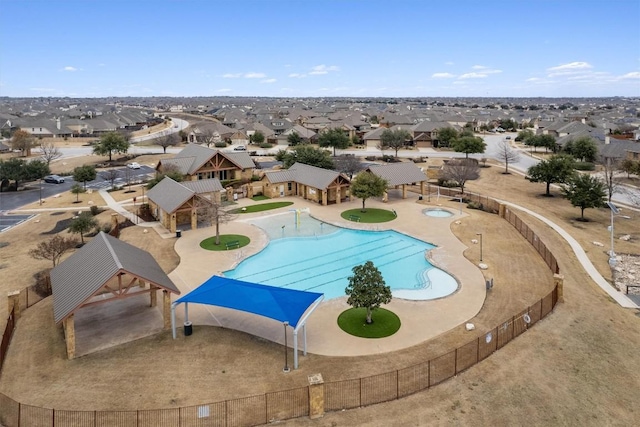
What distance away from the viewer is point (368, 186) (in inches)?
1811

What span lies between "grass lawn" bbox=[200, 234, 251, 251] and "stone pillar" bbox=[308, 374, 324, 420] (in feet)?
69.7

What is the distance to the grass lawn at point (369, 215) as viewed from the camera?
44031 millimetres

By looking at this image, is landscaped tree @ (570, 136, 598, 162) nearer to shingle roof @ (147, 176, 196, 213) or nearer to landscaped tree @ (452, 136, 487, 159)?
landscaped tree @ (452, 136, 487, 159)

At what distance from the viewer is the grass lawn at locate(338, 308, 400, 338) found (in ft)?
72.7

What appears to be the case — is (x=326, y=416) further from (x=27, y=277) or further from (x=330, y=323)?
(x=27, y=277)

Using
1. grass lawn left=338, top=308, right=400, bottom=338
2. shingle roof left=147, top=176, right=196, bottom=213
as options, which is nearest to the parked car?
shingle roof left=147, top=176, right=196, bottom=213

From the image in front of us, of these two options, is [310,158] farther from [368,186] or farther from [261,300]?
[261,300]

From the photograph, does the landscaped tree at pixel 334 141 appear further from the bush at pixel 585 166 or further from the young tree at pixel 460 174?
the bush at pixel 585 166

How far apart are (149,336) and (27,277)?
44.8 feet

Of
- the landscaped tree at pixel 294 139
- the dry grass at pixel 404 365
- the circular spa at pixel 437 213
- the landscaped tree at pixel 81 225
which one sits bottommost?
the dry grass at pixel 404 365

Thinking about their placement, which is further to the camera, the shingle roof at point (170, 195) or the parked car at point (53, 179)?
the parked car at point (53, 179)

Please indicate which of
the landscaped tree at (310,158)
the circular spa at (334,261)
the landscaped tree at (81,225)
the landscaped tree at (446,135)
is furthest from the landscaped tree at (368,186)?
the landscaped tree at (446,135)

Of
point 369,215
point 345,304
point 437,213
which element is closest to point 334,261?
point 345,304

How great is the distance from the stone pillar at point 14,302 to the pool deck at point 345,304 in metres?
8.56
